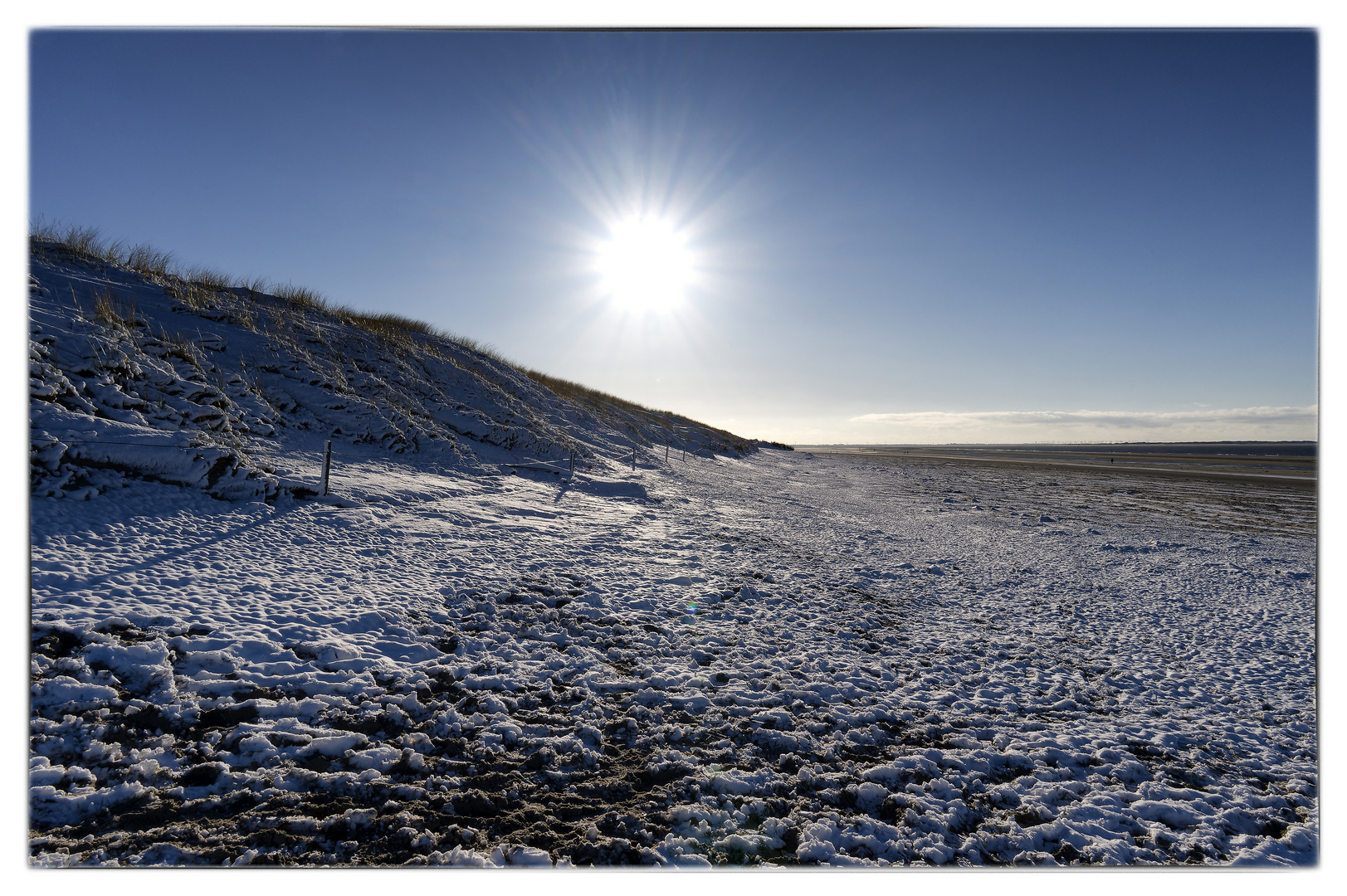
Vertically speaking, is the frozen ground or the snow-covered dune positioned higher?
the snow-covered dune

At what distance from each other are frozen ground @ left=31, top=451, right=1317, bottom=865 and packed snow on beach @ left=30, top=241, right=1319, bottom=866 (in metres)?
0.03

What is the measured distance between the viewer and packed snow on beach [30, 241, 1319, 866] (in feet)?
9.68

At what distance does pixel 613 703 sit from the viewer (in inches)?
172

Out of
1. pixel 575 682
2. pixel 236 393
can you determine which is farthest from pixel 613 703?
pixel 236 393

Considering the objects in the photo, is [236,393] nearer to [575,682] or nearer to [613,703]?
[575,682]

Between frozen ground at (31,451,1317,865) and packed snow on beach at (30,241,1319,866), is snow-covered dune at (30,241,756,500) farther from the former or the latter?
frozen ground at (31,451,1317,865)

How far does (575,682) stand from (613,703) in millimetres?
468

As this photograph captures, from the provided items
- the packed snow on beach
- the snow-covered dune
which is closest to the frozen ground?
the packed snow on beach

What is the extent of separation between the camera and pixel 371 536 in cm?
744


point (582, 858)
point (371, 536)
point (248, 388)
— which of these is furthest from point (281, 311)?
point (582, 858)

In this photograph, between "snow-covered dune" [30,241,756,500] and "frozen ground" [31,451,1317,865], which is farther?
"snow-covered dune" [30,241,756,500]

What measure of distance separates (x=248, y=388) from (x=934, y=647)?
15.5 m

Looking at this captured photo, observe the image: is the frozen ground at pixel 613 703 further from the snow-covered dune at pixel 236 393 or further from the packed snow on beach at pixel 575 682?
the snow-covered dune at pixel 236 393

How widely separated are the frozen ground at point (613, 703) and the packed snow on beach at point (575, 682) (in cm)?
3
